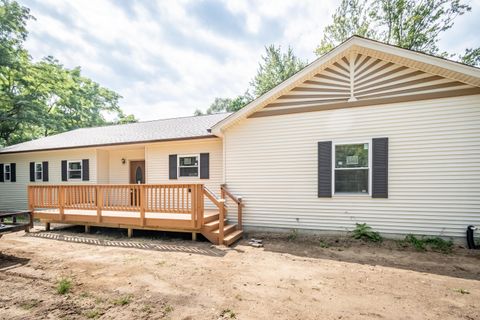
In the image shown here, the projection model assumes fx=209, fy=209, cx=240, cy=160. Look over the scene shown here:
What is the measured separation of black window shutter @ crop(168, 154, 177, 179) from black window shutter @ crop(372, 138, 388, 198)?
23.0 feet

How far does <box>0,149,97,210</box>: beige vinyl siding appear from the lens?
10.4 metres

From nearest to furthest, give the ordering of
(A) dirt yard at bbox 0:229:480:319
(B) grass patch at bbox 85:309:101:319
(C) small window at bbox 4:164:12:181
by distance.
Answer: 1. (B) grass patch at bbox 85:309:101:319
2. (A) dirt yard at bbox 0:229:480:319
3. (C) small window at bbox 4:164:12:181

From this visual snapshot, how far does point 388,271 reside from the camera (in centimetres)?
400

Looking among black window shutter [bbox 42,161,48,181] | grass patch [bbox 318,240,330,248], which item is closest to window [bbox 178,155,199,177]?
grass patch [bbox 318,240,330,248]

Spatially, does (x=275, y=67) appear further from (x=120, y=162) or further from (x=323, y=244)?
(x=323, y=244)

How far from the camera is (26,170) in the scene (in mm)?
11734

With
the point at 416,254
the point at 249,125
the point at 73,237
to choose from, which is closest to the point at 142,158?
the point at 73,237

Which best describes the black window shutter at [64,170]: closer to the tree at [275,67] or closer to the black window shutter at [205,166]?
the black window shutter at [205,166]

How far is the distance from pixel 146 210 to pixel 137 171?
4324 mm

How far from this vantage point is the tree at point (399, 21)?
48.5 feet

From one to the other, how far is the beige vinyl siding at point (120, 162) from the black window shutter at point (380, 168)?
9.27 metres

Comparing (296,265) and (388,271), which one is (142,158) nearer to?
(296,265)

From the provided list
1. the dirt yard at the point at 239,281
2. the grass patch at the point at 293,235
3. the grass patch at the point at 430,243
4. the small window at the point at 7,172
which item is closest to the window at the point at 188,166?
the dirt yard at the point at 239,281

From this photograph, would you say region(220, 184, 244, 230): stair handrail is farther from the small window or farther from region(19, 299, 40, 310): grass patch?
the small window
